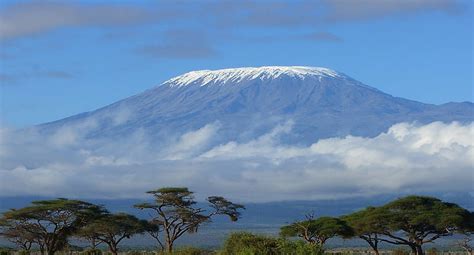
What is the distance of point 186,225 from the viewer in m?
88.2

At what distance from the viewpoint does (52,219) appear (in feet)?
254

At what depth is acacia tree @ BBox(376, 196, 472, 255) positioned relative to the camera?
79.2 metres

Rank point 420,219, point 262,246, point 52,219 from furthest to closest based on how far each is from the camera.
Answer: point 420,219 → point 52,219 → point 262,246

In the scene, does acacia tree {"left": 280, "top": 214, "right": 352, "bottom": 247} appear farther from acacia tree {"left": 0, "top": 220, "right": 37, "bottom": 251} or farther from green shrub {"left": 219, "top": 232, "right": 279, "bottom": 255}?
green shrub {"left": 219, "top": 232, "right": 279, "bottom": 255}

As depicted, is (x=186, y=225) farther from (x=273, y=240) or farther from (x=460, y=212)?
(x=273, y=240)

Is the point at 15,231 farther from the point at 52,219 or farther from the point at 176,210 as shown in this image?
the point at 176,210

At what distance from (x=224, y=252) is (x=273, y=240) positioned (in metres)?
2.41

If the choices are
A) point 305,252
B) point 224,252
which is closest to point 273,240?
point 224,252

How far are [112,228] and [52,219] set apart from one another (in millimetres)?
5693

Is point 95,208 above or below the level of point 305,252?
above

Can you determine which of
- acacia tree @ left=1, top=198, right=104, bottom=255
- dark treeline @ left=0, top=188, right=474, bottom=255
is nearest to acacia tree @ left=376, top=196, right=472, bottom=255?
dark treeline @ left=0, top=188, right=474, bottom=255

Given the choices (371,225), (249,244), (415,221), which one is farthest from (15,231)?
(249,244)

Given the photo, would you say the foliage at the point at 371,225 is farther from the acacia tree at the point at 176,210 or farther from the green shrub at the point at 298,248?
the green shrub at the point at 298,248

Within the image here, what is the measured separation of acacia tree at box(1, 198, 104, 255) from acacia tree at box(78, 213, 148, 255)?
156 cm
